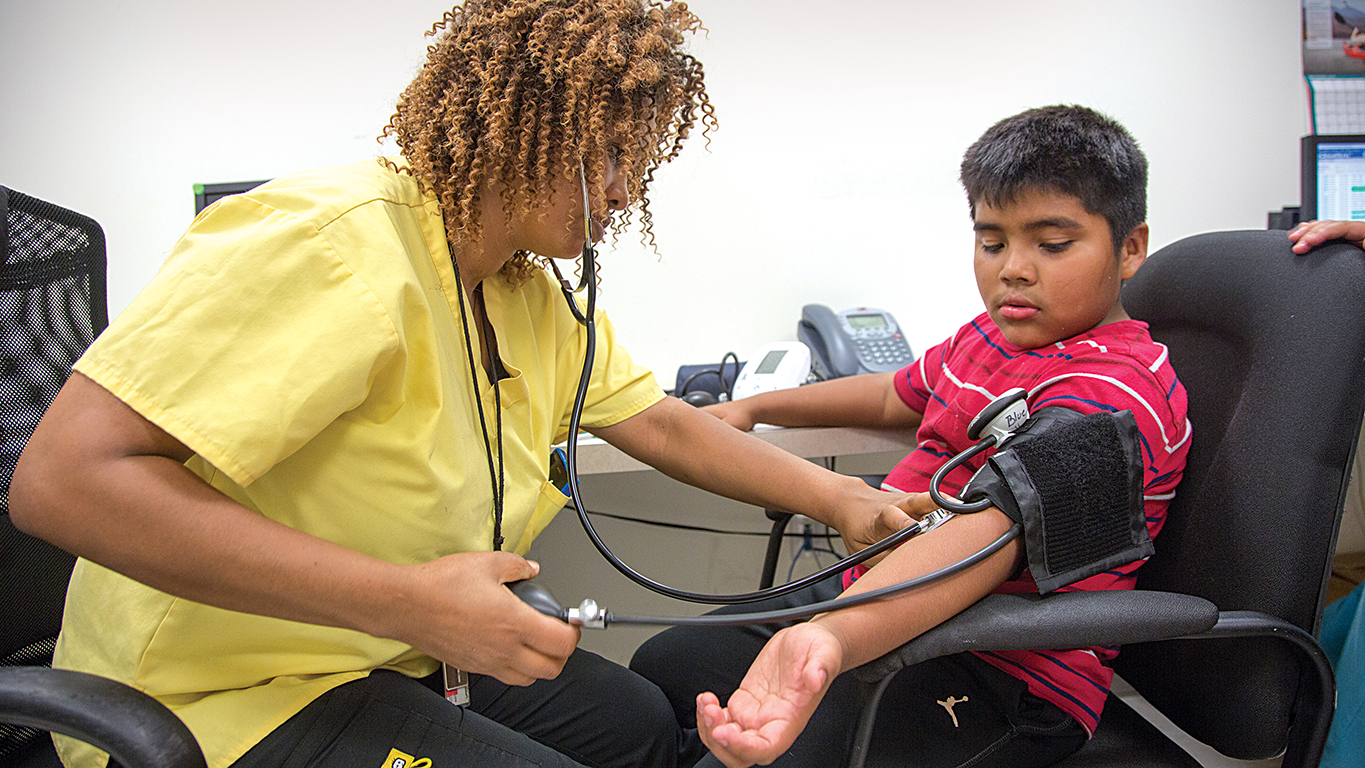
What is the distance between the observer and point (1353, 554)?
6.50ft

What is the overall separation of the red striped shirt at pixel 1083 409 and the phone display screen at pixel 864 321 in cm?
60

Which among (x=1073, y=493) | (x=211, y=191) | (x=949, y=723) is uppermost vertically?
(x=211, y=191)

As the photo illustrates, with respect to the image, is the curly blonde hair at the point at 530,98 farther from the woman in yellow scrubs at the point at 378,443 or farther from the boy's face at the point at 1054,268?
the boy's face at the point at 1054,268

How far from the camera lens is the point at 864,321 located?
167 centimetres

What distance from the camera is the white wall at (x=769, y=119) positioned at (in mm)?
1549

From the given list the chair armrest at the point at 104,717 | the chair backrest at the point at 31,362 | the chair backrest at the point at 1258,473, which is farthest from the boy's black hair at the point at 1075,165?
the chair backrest at the point at 31,362

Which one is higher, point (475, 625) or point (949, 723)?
point (475, 625)

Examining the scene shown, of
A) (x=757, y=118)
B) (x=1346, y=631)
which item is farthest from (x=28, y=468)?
(x=1346, y=631)

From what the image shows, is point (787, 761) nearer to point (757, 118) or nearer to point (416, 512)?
point (416, 512)

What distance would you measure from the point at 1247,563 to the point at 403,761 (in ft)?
2.69

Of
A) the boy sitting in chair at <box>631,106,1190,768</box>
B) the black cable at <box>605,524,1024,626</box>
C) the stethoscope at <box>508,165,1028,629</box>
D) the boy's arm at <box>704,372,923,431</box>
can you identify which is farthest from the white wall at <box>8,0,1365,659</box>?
the black cable at <box>605,524,1024,626</box>

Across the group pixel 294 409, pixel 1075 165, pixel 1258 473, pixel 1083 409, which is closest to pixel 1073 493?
pixel 1083 409

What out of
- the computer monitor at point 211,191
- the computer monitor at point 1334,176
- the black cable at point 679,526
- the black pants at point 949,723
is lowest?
the black cable at point 679,526

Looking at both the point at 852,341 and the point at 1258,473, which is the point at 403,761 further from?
the point at 852,341
